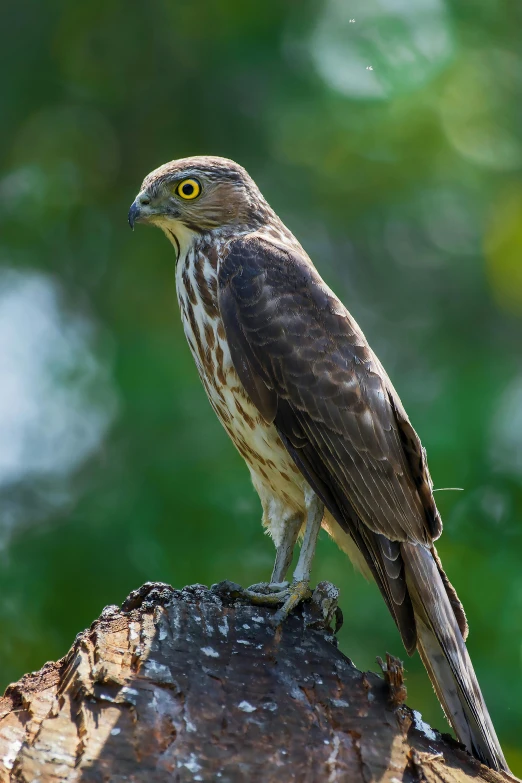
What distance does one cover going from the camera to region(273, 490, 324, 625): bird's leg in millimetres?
3939

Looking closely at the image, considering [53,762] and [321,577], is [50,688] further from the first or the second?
[321,577]

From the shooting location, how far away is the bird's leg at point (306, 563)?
12.9ft

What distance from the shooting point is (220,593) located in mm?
4184

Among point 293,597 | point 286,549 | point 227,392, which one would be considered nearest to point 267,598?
point 293,597

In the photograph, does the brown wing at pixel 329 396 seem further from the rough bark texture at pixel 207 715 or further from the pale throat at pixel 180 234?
the rough bark texture at pixel 207 715

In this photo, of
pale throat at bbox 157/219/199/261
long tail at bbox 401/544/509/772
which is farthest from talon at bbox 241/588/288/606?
pale throat at bbox 157/219/199/261

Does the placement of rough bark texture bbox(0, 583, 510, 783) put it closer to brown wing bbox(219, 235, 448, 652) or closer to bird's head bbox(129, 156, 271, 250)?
brown wing bbox(219, 235, 448, 652)

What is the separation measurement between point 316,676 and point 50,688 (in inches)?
35.6

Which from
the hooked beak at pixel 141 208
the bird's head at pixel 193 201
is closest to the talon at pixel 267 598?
the bird's head at pixel 193 201

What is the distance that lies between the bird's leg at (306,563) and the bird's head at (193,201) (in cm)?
152

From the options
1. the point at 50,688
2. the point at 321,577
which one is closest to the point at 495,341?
the point at 321,577

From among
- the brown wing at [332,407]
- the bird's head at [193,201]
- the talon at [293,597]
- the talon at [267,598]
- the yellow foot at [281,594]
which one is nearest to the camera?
the talon at [293,597]

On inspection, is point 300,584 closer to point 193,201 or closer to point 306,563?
point 306,563

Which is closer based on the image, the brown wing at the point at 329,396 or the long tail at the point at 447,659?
the long tail at the point at 447,659
